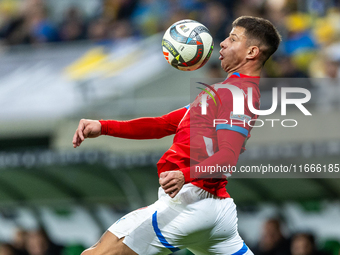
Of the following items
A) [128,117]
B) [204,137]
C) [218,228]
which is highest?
[204,137]

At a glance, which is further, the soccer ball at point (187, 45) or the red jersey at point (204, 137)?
the soccer ball at point (187, 45)

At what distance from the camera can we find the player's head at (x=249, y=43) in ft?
14.0

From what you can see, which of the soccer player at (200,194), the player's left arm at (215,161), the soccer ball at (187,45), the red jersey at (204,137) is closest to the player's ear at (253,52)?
the soccer player at (200,194)

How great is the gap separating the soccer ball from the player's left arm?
798 millimetres

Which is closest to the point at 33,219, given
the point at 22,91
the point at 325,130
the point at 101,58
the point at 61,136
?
the point at 61,136

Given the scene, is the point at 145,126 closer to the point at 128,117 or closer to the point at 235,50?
the point at 235,50

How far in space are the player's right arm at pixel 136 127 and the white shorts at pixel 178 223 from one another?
1.91 ft

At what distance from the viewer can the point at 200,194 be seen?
4.15m

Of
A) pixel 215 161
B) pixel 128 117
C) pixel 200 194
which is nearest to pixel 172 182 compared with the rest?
pixel 215 161

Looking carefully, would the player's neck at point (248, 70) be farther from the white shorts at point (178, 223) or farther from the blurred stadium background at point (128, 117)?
the blurred stadium background at point (128, 117)

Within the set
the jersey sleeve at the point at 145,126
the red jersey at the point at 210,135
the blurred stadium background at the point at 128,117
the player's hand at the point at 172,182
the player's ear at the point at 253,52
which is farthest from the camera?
the blurred stadium background at the point at 128,117

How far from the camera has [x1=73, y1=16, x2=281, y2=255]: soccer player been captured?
13.5 feet

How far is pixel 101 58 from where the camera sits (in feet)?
39.9

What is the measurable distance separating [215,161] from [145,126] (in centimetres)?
101
